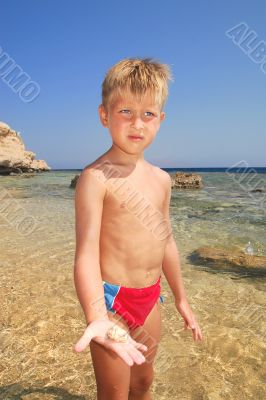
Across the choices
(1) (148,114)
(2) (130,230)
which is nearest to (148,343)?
(2) (130,230)

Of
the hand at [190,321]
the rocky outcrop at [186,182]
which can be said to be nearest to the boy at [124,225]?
the hand at [190,321]

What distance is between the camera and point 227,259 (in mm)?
5676

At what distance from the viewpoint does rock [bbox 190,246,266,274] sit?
5.43 meters

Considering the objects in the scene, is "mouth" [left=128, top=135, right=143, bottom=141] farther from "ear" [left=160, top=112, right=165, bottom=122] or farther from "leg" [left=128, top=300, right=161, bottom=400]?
"leg" [left=128, top=300, right=161, bottom=400]

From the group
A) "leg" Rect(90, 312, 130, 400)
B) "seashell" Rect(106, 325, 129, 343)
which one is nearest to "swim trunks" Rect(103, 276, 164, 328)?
"leg" Rect(90, 312, 130, 400)

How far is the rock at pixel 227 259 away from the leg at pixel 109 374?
402 centimetres

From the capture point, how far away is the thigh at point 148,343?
77.9 inches

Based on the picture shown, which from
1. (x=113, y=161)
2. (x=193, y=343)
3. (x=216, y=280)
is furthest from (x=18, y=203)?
(x=113, y=161)

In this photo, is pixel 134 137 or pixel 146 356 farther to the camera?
pixel 146 356

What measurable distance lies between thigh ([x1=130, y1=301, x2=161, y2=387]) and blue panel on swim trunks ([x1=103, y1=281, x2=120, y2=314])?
274 mm

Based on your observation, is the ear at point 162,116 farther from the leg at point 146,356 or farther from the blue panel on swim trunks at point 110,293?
the leg at point 146,356

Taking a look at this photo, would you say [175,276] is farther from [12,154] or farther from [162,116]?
[12,154]

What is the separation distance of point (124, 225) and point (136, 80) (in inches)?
30.8

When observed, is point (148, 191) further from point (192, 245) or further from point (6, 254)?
point (192, 245)
